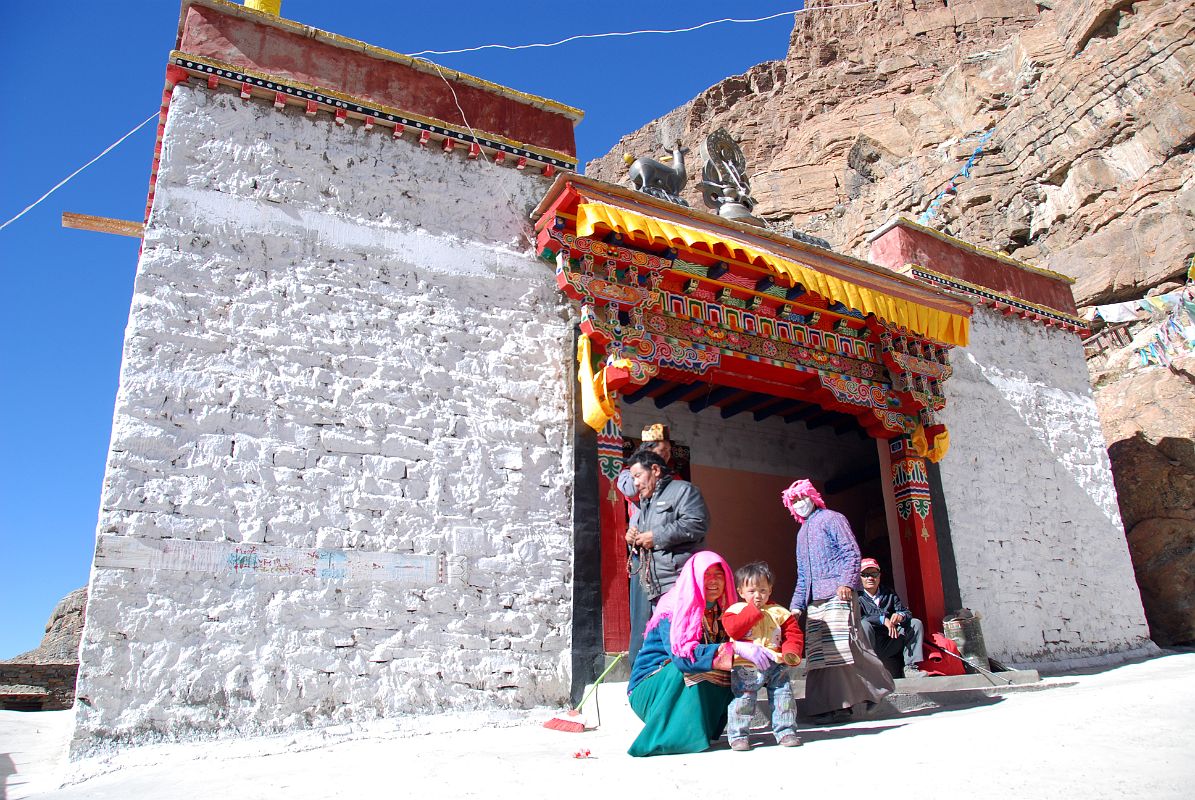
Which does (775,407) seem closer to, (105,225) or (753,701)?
(753,701)

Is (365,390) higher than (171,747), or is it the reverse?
(365,390)

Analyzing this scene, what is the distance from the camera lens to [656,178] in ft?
21.5

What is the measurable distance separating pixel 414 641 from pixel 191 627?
1.11 m

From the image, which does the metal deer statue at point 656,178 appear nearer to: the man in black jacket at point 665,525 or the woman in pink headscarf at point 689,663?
the man in black jacket at point 665,525

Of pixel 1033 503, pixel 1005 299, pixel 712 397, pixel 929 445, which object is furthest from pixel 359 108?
pixel 1033 503

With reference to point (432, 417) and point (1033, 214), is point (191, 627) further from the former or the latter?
point (1033, 214)

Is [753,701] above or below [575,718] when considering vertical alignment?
above

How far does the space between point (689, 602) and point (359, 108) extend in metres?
3.87

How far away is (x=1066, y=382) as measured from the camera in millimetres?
8523

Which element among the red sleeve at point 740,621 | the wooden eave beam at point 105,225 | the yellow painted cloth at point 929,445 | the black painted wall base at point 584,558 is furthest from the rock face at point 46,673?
the yellow painted cloth at point 929,445

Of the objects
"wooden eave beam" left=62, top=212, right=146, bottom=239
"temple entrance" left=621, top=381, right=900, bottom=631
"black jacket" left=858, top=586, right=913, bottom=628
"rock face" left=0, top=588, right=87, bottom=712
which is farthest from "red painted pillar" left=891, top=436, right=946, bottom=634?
"rock face" left=0, top=588, right=87, bottom=712

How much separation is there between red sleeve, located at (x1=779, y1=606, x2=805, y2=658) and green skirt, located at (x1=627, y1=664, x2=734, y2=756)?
291 millimetres

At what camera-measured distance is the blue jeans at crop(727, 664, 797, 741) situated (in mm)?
3367

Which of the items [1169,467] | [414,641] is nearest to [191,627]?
[414,641]
